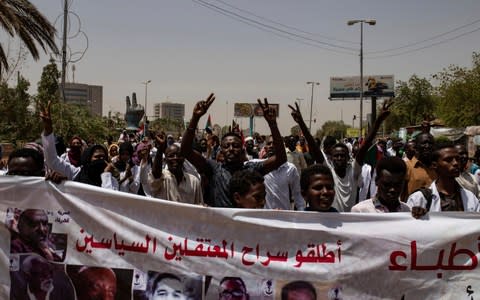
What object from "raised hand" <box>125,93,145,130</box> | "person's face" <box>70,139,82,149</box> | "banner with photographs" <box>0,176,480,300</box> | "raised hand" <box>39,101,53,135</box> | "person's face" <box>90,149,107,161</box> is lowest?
"banner with photographs" <box>0,176,480,300</box>

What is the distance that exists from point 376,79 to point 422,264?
6478 cm

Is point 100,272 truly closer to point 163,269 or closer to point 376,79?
point 163,269

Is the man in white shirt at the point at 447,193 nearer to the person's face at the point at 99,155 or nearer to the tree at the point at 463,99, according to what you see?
the person's face at the point at 99,155

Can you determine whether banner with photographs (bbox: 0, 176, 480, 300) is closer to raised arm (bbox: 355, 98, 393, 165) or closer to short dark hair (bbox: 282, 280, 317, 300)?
short dark hair (bbox: 282, 280, 317, 300)

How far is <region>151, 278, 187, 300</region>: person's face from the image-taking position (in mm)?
3295

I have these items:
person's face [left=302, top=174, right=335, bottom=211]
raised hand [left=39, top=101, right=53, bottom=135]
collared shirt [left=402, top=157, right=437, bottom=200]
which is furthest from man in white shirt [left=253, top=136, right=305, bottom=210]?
raised hand [left=39, top=101, right=53, bottom=135]

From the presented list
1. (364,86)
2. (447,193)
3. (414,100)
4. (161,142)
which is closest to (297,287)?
(447,193)

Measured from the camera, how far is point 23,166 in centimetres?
376

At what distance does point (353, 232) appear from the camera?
3.30m

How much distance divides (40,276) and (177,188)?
4.78 feet

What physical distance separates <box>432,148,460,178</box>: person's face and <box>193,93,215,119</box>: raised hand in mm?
1884

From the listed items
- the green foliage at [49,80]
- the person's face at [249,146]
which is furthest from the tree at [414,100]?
the person's face at [249,146]

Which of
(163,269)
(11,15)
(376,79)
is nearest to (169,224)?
(163,269)

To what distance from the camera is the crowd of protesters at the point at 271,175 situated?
11.4 ft
